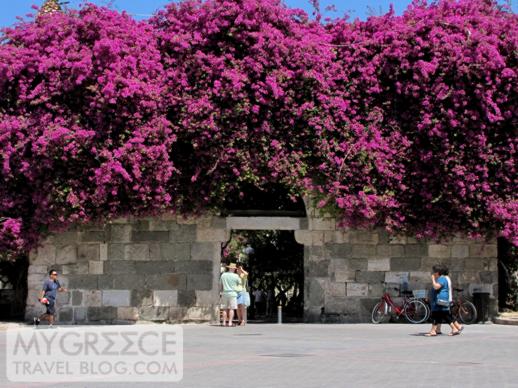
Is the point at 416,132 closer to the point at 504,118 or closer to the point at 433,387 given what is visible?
the point at 504,118

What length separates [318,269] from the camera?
21.3 meters

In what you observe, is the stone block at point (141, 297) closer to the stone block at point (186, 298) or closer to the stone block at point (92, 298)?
the stone block at point (186, 298)

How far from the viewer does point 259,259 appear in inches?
1030

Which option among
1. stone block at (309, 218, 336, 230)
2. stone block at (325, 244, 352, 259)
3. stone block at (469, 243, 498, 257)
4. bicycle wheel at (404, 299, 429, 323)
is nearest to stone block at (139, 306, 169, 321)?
stone block at (309, 218, 336, 230)

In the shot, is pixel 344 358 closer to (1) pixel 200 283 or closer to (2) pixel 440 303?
(2) pixel 440 303

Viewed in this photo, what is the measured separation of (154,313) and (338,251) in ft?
15.1

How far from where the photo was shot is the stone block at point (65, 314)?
21.2 m

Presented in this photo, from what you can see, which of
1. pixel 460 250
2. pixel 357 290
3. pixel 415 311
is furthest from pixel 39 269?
pixel 460 250

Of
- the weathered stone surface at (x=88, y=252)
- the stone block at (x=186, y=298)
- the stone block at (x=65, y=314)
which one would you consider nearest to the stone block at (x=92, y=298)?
the stone block at (x=65, y=314)

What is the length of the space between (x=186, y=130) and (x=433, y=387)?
12.5 m

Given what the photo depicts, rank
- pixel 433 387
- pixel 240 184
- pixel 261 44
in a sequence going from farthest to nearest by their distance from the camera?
pixel 240 184, pixel 261 44, pixel 433 387

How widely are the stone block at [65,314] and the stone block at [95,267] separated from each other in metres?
1.03

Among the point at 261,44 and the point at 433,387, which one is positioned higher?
the point at 261,44

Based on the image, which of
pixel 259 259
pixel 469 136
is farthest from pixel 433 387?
pixel 259 259
